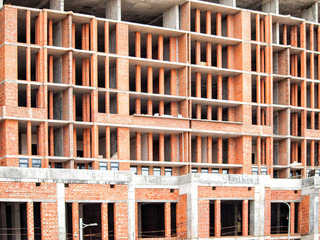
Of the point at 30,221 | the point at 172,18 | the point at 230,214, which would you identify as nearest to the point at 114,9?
the point at 172,18

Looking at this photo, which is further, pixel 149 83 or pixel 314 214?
pixel 149 83

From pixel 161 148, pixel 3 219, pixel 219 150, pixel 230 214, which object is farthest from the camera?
pixel 230 214

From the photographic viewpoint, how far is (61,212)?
5544 cm

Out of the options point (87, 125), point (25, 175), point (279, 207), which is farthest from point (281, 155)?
point (25, 175)

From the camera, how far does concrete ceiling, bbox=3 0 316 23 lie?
69500 mm

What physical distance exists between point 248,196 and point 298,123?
21.9 metres

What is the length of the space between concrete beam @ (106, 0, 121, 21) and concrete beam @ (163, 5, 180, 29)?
21.3 ft

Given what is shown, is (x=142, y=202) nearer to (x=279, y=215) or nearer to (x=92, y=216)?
(x=92, y=216)

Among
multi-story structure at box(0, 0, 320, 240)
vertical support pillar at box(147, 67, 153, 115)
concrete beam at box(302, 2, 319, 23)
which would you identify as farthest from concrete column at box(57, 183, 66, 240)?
concrete beam at box(302, 2, 319, 23)

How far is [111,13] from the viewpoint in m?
68.8

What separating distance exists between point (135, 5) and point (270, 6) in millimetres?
16196

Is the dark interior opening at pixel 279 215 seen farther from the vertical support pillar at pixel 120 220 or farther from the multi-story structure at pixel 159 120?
the vertical support pillar at pixel 120 220

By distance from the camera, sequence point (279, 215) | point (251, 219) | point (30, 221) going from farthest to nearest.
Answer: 1. point (279, 215)
2. point (251, 219)
3. point (30, 221)

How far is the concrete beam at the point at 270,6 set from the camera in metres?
75.8
